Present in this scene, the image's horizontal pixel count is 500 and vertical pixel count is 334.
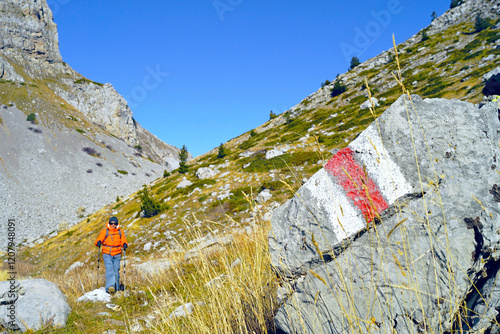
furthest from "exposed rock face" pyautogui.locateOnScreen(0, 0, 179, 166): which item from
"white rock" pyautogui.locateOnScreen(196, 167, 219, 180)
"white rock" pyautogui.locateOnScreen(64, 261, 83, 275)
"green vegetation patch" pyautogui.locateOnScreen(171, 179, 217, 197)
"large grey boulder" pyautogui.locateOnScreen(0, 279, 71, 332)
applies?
"large grey boulder" pyautogui.locateOnScreen(0, 279, 71, 332)

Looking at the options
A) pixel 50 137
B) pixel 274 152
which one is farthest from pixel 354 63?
pixel 50 137

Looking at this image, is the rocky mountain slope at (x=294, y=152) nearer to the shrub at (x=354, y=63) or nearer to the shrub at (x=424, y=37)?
the shrub at (x=424, y=37)

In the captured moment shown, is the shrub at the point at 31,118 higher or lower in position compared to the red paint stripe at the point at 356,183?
higher

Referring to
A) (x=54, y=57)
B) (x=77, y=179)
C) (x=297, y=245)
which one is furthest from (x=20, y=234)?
(x=54, y=57)

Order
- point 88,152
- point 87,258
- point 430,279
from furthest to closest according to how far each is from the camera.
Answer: point 88,152 → point 87,258 → point 430,279

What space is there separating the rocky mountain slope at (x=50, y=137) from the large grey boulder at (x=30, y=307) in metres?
30.4

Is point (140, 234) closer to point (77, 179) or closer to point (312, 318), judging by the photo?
point (312, 318)

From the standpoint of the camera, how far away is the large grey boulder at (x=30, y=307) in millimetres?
4184

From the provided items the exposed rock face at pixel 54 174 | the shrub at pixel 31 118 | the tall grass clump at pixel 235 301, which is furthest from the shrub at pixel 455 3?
the shrub at pixel 31 118

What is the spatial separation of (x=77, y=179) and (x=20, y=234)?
1949cm

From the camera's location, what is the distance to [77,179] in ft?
149

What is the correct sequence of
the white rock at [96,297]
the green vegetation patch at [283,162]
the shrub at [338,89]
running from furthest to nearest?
the shrub at [338,89] → the green vegetation patch at [283,162] → the white rock at [96,297]

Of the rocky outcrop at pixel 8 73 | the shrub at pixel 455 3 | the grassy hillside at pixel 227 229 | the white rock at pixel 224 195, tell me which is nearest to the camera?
the grassy hillside at pixel 227 229

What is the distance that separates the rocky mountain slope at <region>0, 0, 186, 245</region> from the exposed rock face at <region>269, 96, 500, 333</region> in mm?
35625
